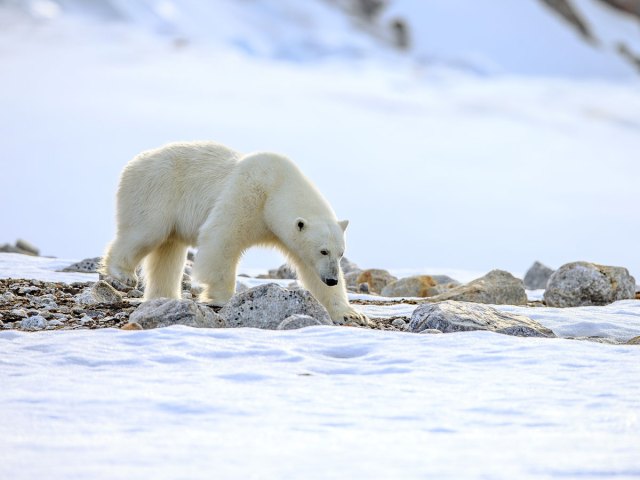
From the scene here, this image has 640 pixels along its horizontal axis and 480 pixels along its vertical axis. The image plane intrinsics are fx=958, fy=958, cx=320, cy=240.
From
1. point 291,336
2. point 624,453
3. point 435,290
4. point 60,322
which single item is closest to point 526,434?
point 624,453

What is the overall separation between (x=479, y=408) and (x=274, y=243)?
4.22 metres

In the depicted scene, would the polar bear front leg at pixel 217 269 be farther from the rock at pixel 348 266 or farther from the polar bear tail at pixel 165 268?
the rock at pixel 348 266

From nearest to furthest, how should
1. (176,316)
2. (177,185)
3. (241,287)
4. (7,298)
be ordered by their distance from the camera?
(176,316) → (7,298) → (177,185) → (241,287)

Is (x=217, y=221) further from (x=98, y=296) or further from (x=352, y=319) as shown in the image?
(x=352, y=319)

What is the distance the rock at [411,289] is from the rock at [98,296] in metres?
4.38

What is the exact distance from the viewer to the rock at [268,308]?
7008mm

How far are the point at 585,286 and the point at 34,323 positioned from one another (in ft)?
20.3

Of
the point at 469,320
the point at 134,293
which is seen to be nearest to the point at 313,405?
the point at 469,320

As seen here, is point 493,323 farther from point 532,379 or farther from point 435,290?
point 435,290

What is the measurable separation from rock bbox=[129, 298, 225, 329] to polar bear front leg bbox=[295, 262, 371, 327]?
1.50 metres

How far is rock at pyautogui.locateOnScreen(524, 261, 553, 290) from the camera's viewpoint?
50.0 ft

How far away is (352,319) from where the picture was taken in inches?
319

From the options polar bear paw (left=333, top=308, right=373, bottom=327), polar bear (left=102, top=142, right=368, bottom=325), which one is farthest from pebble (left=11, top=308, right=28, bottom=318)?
polar bear paw (left=333, top=308, right=373, bottom=327)

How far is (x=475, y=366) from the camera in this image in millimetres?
5859
